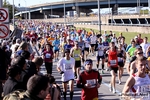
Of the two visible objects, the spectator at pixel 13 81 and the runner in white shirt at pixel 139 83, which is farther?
the runner in white shirt at pixel 139 83

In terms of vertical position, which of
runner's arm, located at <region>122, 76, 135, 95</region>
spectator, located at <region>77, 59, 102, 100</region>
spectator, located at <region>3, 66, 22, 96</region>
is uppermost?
spectator, located at <region>3, 66, 22, 96</region>

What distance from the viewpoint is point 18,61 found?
24.2 feet

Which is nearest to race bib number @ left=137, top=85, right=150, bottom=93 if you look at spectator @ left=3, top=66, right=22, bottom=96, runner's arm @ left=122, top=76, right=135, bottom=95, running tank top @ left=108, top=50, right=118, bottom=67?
runner's arm @ left=122, top=76, right=135, bottom=95

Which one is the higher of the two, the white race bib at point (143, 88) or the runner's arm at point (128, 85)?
the runner's arm at point (128, 85)

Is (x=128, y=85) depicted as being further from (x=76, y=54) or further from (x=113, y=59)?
(x=76, y=54)

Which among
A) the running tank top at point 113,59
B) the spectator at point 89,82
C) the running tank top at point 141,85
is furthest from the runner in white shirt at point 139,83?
the running tank top at point 113,59

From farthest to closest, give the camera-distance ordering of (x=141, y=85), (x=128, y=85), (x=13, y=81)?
(x=141, y=85) → (x=128, y=85) → (x=13, y=81)

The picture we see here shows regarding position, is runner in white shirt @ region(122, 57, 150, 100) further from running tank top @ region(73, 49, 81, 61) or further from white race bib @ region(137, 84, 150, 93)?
running tank top @ region(73, 49, 81, 61)

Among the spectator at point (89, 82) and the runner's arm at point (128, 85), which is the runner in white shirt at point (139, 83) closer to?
the runner's arm at point (128, 85)

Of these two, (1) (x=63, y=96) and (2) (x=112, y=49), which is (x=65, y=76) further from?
(2) (x=112, y=49)

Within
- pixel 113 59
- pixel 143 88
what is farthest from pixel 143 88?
pixel 113 59

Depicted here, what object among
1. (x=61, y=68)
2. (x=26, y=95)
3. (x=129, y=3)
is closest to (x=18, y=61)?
(x=26, y=95)

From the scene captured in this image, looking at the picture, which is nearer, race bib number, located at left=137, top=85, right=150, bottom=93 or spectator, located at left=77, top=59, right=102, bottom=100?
race bib number, located at left=137, top=85, right=150, bottom=93

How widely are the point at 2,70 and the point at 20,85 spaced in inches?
117
